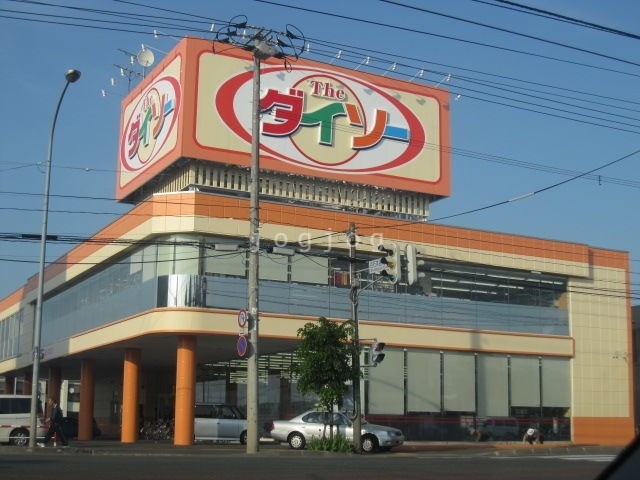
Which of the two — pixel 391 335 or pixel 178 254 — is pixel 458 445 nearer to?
pixel 391 335

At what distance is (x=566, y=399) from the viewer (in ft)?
133

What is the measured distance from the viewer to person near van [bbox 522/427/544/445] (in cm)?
3775

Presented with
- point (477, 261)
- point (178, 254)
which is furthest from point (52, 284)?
point (477, 261)

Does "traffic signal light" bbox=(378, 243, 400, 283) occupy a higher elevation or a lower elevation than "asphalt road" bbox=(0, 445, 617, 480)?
higher

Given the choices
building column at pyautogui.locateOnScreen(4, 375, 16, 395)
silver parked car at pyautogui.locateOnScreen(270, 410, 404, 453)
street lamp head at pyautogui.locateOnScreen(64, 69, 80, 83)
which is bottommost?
silver parked car at pyautogui.locateOnScreen(270, 410, 404, 453)

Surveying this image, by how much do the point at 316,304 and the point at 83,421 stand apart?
14750 millimetres

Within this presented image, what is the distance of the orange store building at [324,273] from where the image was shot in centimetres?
3331

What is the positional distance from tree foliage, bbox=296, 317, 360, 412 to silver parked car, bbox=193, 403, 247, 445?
25.7ft

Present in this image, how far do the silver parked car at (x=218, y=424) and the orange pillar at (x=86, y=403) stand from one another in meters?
8.83

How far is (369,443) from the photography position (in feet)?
98.0

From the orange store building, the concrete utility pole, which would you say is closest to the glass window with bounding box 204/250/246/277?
the orange store building

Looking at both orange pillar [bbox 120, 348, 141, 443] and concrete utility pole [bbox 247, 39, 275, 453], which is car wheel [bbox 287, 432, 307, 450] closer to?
concrete utility pole [bbox 247, 39, 275, 453]

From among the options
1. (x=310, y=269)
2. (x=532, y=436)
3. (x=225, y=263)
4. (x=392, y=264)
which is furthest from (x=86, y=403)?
(x=392, y=264)

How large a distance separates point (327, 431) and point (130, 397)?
952 cm
